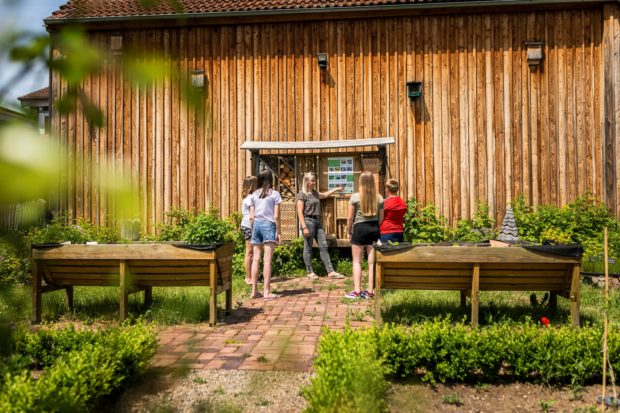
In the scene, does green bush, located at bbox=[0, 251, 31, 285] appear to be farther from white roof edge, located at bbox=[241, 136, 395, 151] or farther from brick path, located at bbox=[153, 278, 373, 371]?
white roof edge, located at bbox=[241, 136, 395, 151]

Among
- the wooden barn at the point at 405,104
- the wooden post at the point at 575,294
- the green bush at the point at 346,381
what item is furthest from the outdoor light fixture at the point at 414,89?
the green bush at the point at 346,381

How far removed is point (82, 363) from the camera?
375 centimetres

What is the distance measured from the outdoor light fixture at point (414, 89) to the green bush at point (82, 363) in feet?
28.6

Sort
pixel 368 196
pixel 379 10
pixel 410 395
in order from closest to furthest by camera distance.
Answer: pixel 410 395, pixel 368 196, pixel 379 10

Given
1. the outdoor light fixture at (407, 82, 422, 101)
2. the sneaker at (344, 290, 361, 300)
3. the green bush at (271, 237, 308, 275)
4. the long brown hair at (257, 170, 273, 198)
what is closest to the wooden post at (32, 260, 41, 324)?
the long brown hair at (257, 170, 273, 198)

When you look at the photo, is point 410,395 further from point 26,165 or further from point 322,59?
point 322,59

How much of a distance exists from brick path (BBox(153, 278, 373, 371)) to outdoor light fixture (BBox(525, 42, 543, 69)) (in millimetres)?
6706

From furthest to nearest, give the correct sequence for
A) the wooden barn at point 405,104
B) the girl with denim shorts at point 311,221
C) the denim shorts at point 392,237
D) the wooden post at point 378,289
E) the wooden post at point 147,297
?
the wooden barn at point 405,104 → the girl with denim shorts at point 311,221 → the denim shorts at point 392,237 → the wooden post at point 147,297 → the wooden post at point 378,289

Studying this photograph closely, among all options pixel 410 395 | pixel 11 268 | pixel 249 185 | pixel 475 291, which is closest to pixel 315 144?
pixel 249 185

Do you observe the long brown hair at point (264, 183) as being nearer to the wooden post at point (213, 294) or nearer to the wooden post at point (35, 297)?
the wooden post at point (213, 294)

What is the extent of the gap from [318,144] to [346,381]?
8.58 metres

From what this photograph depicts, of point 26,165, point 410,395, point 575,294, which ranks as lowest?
point 410,395

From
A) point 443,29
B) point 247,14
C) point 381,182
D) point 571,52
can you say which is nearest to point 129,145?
point 247,14

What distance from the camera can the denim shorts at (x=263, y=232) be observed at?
789 cm
